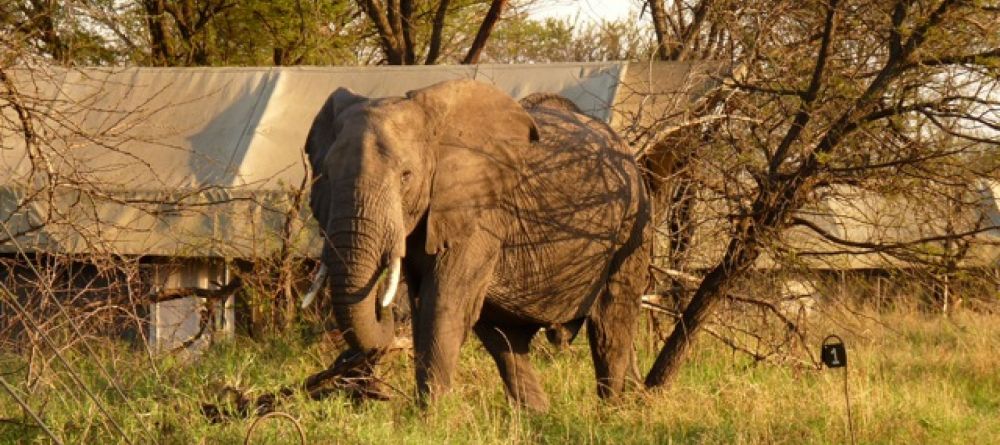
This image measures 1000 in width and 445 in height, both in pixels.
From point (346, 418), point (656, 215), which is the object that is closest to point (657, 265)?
point (656, 215)

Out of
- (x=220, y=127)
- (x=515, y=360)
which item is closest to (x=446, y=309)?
(x=515, y=360)

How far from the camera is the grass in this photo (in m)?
7.39

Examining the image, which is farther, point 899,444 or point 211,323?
point 211,323

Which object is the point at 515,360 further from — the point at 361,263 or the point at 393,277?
the point at 361,263

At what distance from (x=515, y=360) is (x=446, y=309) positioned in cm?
115

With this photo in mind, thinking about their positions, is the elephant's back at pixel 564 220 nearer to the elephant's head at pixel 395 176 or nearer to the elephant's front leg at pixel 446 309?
the elephant's head at pixel 395 176

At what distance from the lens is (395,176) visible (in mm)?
8211

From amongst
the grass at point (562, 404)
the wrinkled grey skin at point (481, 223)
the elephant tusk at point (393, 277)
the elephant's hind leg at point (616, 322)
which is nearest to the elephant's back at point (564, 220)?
the wrinkled grey skin at point (481, 223)

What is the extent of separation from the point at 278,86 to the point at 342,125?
6.87m

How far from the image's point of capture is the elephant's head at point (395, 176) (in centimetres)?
794

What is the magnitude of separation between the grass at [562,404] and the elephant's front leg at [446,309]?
18cm

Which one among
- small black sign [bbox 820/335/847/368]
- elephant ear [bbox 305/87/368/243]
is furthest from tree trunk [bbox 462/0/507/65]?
small black sign [bbox 820/335/847/368]

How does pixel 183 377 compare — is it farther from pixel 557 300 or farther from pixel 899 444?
pixel 899 444

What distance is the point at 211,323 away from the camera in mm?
11930
